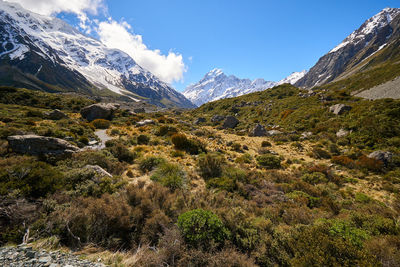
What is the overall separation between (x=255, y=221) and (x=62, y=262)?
4.53 m

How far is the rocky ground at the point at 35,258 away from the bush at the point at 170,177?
3491 mm

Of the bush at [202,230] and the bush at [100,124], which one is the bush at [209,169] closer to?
the bush at [202,230]

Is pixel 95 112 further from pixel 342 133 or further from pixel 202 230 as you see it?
pixel 342 133

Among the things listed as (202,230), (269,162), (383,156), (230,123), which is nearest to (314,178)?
(269,162)

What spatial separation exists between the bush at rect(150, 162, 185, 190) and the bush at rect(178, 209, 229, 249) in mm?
2553

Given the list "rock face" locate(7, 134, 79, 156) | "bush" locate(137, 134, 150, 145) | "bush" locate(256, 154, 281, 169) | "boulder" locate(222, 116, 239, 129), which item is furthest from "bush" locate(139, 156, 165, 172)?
"boulder" locate(222, 116, 239, 129)

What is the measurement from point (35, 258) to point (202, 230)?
10.8ft

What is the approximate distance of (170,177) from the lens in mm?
6777

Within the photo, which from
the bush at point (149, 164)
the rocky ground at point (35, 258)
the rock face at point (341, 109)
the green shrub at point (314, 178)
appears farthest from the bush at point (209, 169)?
the rock face at point (341, 109)

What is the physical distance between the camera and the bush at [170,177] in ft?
21.3

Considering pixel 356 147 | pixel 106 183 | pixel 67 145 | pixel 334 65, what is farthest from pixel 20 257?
pixel 334 65

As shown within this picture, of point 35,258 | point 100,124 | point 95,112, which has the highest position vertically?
point 95,112

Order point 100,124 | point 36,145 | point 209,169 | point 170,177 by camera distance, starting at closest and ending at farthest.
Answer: point 170,177 → point 36,145 → point 209,169 → point 100,124

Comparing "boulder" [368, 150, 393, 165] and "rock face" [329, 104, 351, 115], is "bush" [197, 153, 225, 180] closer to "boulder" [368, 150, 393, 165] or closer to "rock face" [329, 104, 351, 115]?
"boulder" [368, 150, 393, 165]
